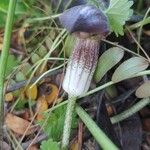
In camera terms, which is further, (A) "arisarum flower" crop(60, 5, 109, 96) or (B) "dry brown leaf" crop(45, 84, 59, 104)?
(B) "dry brown leaf" crop(45, 84, 59, 104)

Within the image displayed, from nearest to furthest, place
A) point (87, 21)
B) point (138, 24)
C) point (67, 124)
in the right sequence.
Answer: point (87, 21) → point (67, 124) → point (138, 24)

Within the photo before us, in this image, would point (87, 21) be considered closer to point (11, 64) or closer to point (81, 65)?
point (81, 65)

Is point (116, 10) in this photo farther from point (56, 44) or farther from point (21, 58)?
point (21, 58)

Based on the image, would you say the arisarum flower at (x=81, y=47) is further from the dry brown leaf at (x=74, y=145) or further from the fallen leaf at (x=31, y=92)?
the fallen leaf at (x=31, y=92)

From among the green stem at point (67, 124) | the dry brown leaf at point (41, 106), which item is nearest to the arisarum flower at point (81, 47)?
the green stem at point (67, 124)

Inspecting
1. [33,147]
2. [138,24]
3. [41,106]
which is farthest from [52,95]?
[138,24]

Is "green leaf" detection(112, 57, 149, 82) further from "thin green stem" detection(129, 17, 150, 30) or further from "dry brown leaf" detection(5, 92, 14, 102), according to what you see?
"dry brown leaf" detection(5, 92, 14, 102)

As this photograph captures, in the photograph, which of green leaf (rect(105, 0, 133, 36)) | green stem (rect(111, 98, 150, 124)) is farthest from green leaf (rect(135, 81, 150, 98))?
green leaf (rect(105, 0, 133, 36))

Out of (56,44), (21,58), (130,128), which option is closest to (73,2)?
(56,44)
